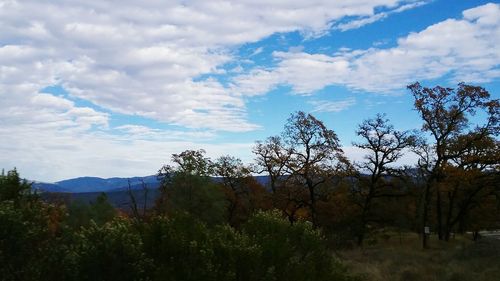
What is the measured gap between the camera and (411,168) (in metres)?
40.2

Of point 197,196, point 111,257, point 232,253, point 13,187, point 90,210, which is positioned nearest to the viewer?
point 111,257

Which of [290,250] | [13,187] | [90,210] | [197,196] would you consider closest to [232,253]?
[290,250]

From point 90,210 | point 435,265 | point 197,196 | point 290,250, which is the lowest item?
point 435,265

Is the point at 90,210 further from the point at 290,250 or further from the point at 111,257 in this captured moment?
the point at 111,257

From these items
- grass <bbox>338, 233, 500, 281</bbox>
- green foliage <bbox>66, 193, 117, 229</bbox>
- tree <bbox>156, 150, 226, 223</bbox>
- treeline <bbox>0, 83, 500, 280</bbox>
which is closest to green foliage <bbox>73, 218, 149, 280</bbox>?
treeline <bbox>0, 83, 500, 280</bbox>

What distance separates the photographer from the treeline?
10.1m

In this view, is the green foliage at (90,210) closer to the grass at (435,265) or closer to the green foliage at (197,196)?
the green foliage at (197,196)

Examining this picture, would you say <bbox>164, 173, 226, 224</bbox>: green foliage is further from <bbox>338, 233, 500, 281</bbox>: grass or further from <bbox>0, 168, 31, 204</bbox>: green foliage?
<bbox>0, 168, 31, 204</bbox>: green foliage

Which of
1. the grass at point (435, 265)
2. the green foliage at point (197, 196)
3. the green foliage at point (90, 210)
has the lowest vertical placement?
the grass at point (435, 265)

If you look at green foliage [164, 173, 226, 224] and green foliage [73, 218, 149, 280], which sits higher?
green foliage [164, 173, 226, 224]

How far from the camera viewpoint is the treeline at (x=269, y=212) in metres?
10.1

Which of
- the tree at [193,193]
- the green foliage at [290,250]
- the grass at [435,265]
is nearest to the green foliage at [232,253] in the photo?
the green foliage at [290,250]

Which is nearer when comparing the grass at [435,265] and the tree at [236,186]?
the grass at [435,265]

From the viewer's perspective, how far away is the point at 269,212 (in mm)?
13484
